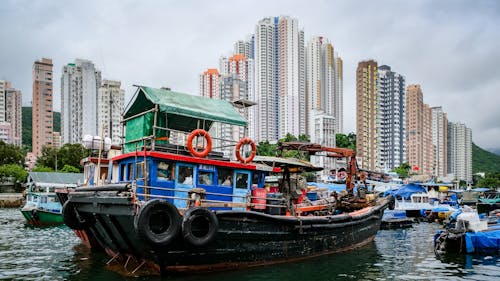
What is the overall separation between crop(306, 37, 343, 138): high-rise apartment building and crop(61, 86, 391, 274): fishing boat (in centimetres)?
7314

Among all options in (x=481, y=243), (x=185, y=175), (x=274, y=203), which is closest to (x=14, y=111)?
(x=185, y=175)

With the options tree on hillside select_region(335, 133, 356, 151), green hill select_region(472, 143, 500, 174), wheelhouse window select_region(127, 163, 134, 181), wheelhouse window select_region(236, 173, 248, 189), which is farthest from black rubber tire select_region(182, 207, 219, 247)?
green hill select_region(472, 143, 500, 174)

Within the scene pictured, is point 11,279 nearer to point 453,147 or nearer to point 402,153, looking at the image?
point 402,153

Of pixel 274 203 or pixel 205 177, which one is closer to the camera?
pixel 205 177

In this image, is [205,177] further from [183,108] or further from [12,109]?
[12,109]

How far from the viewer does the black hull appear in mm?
10016

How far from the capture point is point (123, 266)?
38.8 ft

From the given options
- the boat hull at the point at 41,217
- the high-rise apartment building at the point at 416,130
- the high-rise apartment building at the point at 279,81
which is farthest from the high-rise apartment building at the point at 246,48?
the boat hull at the point at 41,217

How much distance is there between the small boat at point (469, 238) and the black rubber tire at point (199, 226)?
9.02 metres

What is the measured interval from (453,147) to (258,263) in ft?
392

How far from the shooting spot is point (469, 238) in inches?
570

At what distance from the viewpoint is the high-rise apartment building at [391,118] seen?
3275 inches

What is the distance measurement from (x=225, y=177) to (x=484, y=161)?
152403 millimetres

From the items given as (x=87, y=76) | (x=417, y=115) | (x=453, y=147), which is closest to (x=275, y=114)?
(x=417, y=115)
